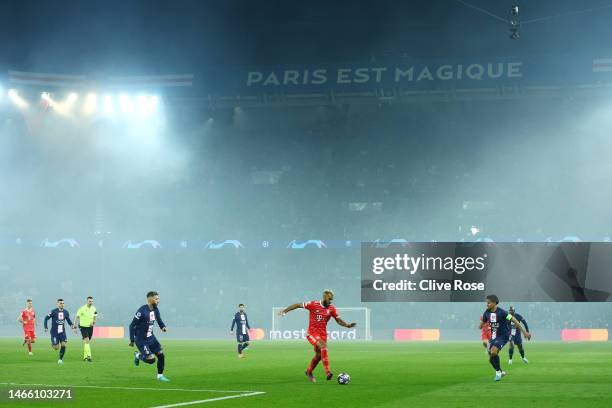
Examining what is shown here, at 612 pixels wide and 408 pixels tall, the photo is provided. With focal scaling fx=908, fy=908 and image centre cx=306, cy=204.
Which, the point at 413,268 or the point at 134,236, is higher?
the point at 134,236

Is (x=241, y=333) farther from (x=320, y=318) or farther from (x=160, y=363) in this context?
(x=320, y=318)

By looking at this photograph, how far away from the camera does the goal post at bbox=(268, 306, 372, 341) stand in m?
65.2

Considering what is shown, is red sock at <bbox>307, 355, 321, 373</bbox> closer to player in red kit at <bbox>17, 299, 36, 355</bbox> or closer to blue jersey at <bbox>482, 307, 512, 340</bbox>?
blue jersey at <bbox>482, 307, 512, 340</bbox>

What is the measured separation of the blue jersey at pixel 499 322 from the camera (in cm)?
2516

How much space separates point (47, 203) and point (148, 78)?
55.0 feet

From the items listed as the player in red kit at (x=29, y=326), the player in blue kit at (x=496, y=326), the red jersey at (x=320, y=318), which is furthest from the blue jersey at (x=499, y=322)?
the player in red kit at (x=29, y=326)

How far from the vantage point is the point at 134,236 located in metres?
80.7

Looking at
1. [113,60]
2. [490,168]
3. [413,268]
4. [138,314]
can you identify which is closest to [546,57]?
[490,168]

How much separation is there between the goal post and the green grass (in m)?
25.6


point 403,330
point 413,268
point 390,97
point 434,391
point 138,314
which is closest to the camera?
point 434,391

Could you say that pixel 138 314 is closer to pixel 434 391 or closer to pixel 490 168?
pixel 434 391

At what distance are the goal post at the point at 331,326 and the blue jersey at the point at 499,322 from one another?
39.6 m

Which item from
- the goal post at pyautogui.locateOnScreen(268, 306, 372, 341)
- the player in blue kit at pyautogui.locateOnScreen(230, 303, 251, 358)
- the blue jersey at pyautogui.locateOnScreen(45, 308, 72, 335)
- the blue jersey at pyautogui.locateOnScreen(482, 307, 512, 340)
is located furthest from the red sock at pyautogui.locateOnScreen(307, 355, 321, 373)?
the goal post at pyautogui.locateOnScreen(268, 306, 372, 341)

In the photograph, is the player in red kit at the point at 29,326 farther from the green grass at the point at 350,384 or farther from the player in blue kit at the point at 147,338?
the player in blue kit at the point at 147,338
